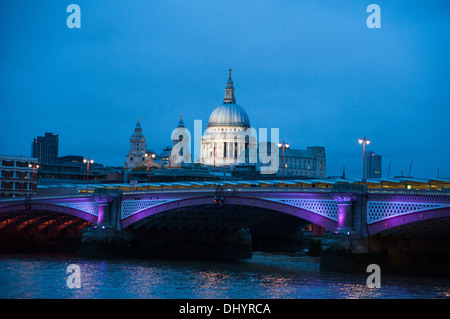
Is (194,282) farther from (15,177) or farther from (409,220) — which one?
(15,177)

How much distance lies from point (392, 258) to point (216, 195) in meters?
14.8

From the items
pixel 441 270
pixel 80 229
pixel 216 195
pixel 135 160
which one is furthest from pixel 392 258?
pixel 135 160

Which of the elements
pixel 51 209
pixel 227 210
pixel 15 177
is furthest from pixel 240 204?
pixel 15 177

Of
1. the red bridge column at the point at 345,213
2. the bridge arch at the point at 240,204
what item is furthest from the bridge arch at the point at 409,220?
the bridge arch at the point at 240,204

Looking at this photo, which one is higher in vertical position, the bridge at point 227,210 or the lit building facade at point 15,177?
the lit building facade at point 15,177

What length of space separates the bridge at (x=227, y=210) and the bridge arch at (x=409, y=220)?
0.06 m

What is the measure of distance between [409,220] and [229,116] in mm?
141063

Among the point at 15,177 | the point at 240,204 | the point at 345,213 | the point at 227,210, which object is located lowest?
the point at 227,210

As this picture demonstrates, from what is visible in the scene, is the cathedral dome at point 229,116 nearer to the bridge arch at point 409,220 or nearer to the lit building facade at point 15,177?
the lit building facade at point 15,177

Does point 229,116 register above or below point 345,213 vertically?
above

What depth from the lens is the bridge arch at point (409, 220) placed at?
50219 mm

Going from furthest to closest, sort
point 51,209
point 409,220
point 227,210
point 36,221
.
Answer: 1. point 36,221
2. point 51,209
3. point 227,210
4. point 409,220

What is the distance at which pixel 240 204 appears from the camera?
210ft
